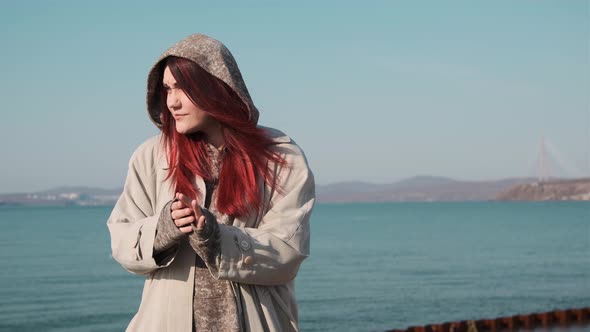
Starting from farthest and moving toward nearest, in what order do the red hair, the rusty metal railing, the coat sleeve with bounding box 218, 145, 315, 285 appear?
the rusty metal railing, the red hair, the coat sleeve with bounding box 218, 145, 315, 285

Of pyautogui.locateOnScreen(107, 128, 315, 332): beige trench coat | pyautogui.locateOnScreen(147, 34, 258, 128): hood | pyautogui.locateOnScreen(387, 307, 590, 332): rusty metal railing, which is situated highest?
pyautogui.locateOnScreen(147, 34, 258, 128): hood

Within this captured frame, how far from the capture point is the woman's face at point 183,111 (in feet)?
9.29

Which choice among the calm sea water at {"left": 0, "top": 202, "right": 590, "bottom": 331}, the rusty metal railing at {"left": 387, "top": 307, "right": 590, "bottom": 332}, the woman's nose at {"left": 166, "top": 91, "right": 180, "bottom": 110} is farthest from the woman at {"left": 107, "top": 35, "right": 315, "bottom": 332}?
the calm sea water at {"left": 0, "top": 202, "right": 590, "bottom": 331}

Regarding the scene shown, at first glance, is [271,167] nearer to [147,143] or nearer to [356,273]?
[147,143]

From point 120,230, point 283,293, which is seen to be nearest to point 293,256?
point 283,293

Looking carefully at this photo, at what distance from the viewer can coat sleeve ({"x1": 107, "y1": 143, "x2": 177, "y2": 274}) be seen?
8.97 ft

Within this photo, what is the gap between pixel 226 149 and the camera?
295 cm

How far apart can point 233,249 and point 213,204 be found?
0.82ft

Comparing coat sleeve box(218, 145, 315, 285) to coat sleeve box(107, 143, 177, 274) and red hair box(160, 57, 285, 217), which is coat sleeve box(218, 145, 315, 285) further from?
coat sleeve box(107, 143, 177, 274)

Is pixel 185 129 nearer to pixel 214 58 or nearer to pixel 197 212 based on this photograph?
pixel 214 58

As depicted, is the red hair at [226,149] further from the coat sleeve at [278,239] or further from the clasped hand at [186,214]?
the clasped hand at [186,214]

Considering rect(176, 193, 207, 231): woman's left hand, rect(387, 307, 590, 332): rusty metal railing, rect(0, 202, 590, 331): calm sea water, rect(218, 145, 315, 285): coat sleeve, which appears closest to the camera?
rect(176, 193, 207, 231): woman's left hand

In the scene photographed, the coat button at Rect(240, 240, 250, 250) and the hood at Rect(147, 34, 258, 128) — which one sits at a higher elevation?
the hood at Rect(147, 34, 258, 128)

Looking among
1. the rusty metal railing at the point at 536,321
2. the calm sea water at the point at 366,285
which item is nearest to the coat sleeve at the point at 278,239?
the rusty metal railing at the point at 536,321
